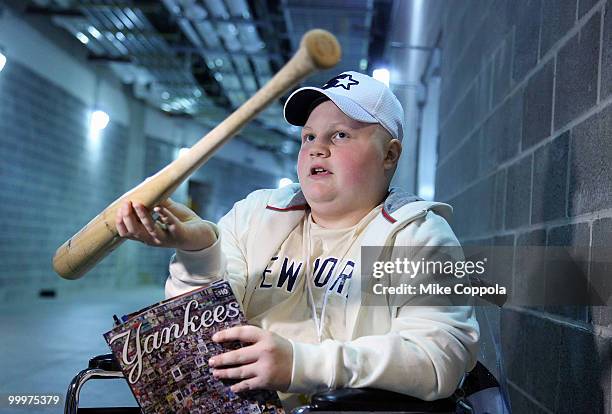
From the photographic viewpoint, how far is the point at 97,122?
7.17 meters

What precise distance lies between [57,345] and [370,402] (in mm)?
2616

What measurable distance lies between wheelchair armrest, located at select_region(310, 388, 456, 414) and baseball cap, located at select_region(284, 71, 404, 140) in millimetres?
427

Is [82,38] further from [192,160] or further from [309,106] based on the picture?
[192,160]

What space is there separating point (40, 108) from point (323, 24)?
2783 millimetres

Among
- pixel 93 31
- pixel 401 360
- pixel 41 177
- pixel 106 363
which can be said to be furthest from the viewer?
pixel 93 31

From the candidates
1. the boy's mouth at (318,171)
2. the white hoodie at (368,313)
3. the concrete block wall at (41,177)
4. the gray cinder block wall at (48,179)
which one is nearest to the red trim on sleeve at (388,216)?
the white hoodie at (368,313)

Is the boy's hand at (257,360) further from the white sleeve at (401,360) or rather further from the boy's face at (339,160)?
the boy's face at (339,160)

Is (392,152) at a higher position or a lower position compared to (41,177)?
lower

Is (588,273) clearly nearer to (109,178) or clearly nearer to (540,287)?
(540,287)

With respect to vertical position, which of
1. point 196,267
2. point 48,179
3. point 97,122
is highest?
point 97,122

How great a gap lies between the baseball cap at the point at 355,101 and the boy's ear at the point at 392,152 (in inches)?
0.5

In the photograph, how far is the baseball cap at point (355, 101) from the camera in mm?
1059

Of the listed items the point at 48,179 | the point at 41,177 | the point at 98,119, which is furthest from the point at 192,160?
the point at 98,119

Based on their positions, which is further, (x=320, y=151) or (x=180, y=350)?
(x=320, y=151)
